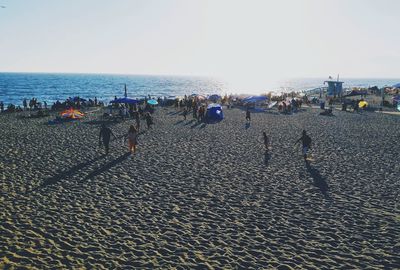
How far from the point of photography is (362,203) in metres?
11.2

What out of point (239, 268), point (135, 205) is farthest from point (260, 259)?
point (135, 205)

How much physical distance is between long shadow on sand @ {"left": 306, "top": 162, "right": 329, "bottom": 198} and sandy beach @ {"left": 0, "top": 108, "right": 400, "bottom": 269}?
8 centimetres

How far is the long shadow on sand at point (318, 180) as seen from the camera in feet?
41.2

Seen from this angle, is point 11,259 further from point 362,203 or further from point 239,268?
point 362,203

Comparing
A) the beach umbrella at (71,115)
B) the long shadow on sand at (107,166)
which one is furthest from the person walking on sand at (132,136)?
the beach umbrella at (71,115)

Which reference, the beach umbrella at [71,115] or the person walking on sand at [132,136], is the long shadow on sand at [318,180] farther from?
the beach umbrella at [71,115]

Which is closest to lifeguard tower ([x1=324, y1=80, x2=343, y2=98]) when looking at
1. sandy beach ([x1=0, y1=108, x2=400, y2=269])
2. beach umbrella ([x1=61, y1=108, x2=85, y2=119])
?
sandy beach ([x1=0, y1=108, x2=400, y2=269])

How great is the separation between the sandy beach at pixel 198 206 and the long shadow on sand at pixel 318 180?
0.08 m

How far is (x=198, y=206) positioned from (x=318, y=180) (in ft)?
19.2

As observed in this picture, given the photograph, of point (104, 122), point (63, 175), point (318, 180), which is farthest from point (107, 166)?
point (104, 122)

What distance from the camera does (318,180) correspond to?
45.3 ft

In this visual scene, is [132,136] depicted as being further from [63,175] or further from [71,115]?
[71,115]

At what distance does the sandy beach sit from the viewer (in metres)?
7.83

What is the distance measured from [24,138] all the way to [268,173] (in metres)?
17.0
